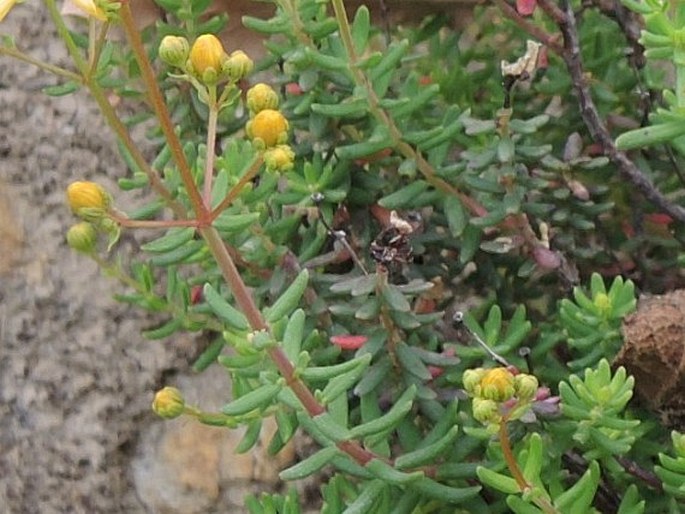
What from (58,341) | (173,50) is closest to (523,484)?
(173,50)

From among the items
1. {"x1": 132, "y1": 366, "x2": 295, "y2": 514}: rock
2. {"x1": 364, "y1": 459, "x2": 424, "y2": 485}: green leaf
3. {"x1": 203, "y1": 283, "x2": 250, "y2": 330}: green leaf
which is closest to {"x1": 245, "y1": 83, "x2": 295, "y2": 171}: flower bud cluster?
{"x1": 203, "y1": 283, "x2": 250, "y2": 330}: green leaf

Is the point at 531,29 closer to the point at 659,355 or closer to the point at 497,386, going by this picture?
the point at 659,355

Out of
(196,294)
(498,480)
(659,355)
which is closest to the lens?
(498,480)

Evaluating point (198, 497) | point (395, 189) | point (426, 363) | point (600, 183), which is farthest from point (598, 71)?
point (198, 497)

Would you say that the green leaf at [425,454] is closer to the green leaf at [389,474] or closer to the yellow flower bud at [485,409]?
the green leaf at [389,474]

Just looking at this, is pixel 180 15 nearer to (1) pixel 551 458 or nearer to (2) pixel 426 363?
(2) pixel 426 363

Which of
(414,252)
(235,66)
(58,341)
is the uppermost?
(235,66)

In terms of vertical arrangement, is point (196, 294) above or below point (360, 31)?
below
